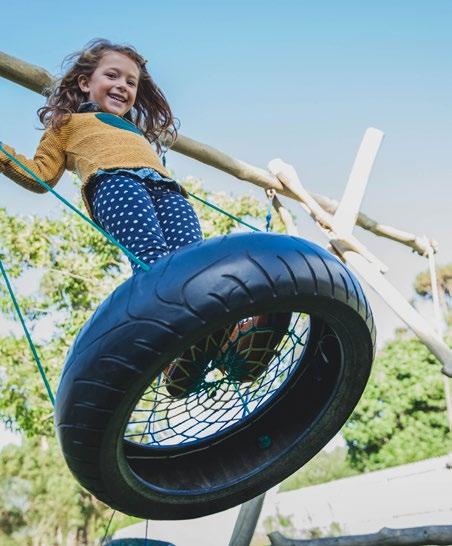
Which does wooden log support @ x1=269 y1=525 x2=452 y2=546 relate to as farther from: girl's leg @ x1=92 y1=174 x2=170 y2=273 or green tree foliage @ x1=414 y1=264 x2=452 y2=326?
green tree foliage @ x1=414 y1=264 x2=452 y2=326

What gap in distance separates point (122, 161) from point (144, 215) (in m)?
0.21

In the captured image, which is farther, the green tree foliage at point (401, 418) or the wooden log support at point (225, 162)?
the green tree foliage at point (401, 418)

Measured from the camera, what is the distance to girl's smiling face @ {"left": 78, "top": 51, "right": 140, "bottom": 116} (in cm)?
198

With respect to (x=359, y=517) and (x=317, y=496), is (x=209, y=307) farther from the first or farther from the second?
(x=317, y=496)

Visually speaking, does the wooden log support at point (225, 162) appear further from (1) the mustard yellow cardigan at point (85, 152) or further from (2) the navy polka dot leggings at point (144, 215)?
(2) the navy polka dot leggings at point (144, 215)

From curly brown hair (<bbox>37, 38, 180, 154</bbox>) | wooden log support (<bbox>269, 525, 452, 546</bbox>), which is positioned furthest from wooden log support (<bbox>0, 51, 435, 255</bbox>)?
wooden log support (<bbox>269, 525, 452, 546</bbox>)

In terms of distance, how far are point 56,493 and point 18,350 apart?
5.71ft

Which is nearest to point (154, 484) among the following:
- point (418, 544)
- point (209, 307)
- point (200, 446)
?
point (200, 446)

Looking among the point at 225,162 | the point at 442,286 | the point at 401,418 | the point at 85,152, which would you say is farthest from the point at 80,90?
the point at 442,286

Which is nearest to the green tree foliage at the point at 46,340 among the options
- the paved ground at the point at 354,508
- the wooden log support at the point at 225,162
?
the paved ground at the point at 354,508

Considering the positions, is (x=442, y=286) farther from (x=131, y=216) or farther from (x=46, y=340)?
(x=131, y=216)

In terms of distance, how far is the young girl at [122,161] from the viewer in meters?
1.57

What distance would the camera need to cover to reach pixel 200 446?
163 cm

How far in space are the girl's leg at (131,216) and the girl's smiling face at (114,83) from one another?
0.35 metres
